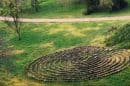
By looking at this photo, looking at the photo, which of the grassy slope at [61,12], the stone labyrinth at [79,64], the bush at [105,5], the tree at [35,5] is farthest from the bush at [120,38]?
the tree at [35,5]

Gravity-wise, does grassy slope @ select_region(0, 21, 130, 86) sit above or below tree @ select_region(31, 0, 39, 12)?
below

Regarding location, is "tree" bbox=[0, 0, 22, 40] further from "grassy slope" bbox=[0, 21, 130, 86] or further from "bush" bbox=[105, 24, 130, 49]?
"bush" bbox=[105, 24, 130, 49]

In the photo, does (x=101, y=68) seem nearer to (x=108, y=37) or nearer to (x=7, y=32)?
(x=108, y=37)

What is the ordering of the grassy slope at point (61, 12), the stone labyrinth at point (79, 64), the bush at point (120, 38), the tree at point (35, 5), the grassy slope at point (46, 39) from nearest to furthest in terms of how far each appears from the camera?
the stone labyrinth at point (79, 64) < the bush at point (120, 38) < the grassy slope at point (46, 39) < the grassy slope at point (61, 12) < the tree at point (35, 5)

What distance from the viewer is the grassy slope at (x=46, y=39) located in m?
48.1

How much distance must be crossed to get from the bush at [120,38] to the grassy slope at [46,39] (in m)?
1.35

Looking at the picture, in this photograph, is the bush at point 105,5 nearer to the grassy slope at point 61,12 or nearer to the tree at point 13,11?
the grassy slope at point 61,12

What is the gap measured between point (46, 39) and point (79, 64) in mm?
12246

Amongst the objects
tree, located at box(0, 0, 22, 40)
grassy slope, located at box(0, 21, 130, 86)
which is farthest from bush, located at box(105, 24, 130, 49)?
tree, located at box(0, 0, 22, 40)

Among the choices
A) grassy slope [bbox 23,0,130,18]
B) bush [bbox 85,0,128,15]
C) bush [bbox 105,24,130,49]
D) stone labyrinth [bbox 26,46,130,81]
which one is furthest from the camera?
grassy slope [bbox 23,0,130,18]

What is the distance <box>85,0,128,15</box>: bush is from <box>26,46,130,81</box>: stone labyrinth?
15.4m

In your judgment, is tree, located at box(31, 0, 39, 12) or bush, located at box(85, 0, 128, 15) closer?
bush, located at box(85, 0, 128, 15)

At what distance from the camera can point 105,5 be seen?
6331cm

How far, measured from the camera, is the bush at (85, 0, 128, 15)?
6284 centimetres
